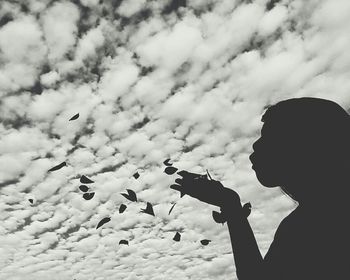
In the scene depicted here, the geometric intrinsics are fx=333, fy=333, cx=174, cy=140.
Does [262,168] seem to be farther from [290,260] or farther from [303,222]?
[290,260]

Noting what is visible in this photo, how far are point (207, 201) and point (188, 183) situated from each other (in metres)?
0.26

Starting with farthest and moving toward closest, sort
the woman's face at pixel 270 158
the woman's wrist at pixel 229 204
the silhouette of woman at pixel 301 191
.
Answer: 1. the woman's wrist at pixel 229 204
2. the woman's face at pixel 270 158
3. the silhouette of woman at pixel 301 191

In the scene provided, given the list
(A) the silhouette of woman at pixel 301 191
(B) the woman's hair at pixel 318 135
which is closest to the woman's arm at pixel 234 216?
(A) the silhouette of woman at pixel 301 191

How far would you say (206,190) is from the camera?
2.86 metres

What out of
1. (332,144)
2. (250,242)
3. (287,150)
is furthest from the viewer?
(250,242)

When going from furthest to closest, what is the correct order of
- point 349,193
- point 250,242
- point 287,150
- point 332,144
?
1. point 250,242
2. point 287,150
3. point 332,144
4. point 349,193

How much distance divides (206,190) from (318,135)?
100 cm

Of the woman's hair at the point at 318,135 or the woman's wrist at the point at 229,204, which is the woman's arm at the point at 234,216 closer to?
the woman's wrist at the point at 229,204

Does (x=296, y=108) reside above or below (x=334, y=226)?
above

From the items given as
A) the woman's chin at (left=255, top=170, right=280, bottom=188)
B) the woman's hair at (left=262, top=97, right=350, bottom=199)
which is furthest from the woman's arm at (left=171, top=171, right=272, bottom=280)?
the woman's hair at (left=262, top=97, right=350, bottom=199)

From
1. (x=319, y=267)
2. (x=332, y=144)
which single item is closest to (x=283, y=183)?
(x=332, y=144)

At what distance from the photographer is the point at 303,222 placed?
2498mm

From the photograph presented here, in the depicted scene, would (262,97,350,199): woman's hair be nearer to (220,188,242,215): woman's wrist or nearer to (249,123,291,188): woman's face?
(249,123,291,188): woman's face

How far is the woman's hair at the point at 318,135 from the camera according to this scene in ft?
7.92
